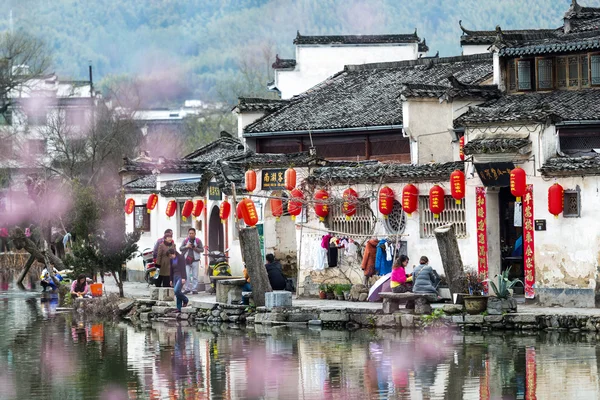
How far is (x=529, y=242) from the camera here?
102ft

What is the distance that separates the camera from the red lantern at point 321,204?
116 ft

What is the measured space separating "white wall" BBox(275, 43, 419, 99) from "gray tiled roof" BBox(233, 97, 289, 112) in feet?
31.5

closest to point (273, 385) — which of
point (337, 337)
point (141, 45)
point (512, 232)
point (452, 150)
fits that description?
point (337, 337)

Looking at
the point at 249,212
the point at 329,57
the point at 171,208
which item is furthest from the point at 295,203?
the point at 329,57

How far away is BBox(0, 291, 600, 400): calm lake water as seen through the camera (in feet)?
69.5

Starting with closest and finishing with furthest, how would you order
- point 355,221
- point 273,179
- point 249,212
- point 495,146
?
point 495,146 → point 355,221 → point 249,212 → point 273,179

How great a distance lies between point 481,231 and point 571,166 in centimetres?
320

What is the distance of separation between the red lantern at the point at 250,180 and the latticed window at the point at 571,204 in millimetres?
9508

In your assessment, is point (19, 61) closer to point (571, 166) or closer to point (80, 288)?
point (80, 288)

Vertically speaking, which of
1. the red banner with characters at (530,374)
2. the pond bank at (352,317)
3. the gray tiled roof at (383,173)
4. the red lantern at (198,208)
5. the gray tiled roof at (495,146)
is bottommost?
the red banner with characters at (530,374)

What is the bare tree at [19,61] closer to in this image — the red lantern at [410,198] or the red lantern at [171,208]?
the red lantern at [171,208]

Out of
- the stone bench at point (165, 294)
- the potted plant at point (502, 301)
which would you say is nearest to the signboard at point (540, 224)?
the potted plant at point (502, 301)

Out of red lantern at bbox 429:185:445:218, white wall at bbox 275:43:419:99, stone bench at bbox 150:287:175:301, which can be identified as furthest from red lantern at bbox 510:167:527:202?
white wall at bbox 275:43:419:99

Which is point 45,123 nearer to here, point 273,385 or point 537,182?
point 537,182
